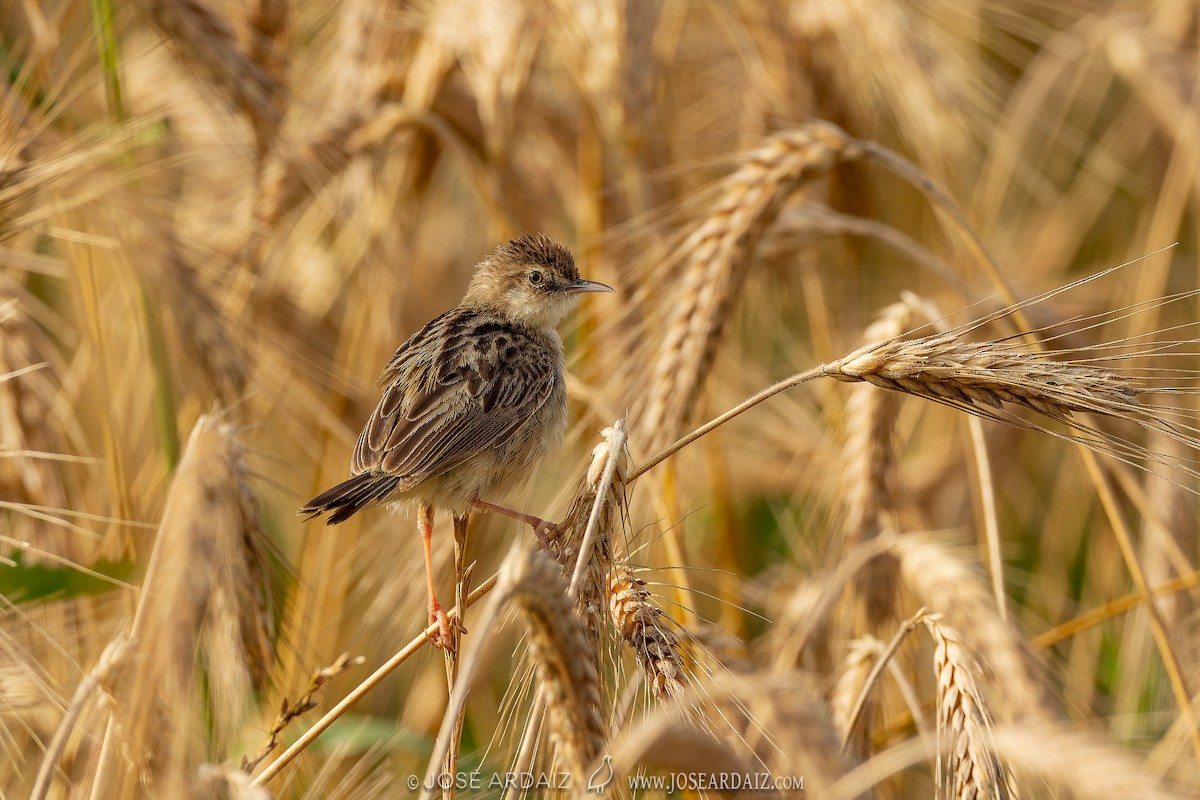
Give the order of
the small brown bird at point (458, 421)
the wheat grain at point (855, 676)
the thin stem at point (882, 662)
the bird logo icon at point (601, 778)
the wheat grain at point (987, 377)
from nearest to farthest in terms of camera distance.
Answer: the bird logo icon at point (601, 778)
the wheat grain at point (987, 377)
the thin stem at point (882, 662)
the wheat grain at point (855, 676)
the small brown bird at point (458, 421)

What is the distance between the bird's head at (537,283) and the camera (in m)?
5.40

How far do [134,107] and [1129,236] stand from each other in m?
6.92

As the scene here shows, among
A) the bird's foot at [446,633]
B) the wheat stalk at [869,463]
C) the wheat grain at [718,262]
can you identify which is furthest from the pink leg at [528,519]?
the wheat stalk at [869,463]

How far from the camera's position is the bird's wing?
4.39 m

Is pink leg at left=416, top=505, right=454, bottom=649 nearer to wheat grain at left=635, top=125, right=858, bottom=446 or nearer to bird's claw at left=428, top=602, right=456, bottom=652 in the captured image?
bird's claw at left=428, top=602, right=456, bottom=652

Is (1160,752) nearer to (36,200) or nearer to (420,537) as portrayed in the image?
(420,537)

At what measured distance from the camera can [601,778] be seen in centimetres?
250

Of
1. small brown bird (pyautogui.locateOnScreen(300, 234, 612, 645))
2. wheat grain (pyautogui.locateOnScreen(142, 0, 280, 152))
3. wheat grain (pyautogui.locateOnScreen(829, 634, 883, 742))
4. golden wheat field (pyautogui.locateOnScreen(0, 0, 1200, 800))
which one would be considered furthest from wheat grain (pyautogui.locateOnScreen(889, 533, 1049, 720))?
wheat grain (pyautogui.locateOnScreen(142, 0, 280, 152))

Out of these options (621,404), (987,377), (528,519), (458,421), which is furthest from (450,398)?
(987,377)

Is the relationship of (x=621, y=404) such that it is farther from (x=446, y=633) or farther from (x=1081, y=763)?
(x=1081, y=763)

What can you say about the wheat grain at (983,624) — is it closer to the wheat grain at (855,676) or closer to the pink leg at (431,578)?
the wheat grain at (855,676)

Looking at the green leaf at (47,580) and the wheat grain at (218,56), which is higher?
the wheat grain at (218,56)

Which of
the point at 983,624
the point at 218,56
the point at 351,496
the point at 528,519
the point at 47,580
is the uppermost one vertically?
the point at 218,56

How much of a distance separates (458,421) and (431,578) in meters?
0.67
